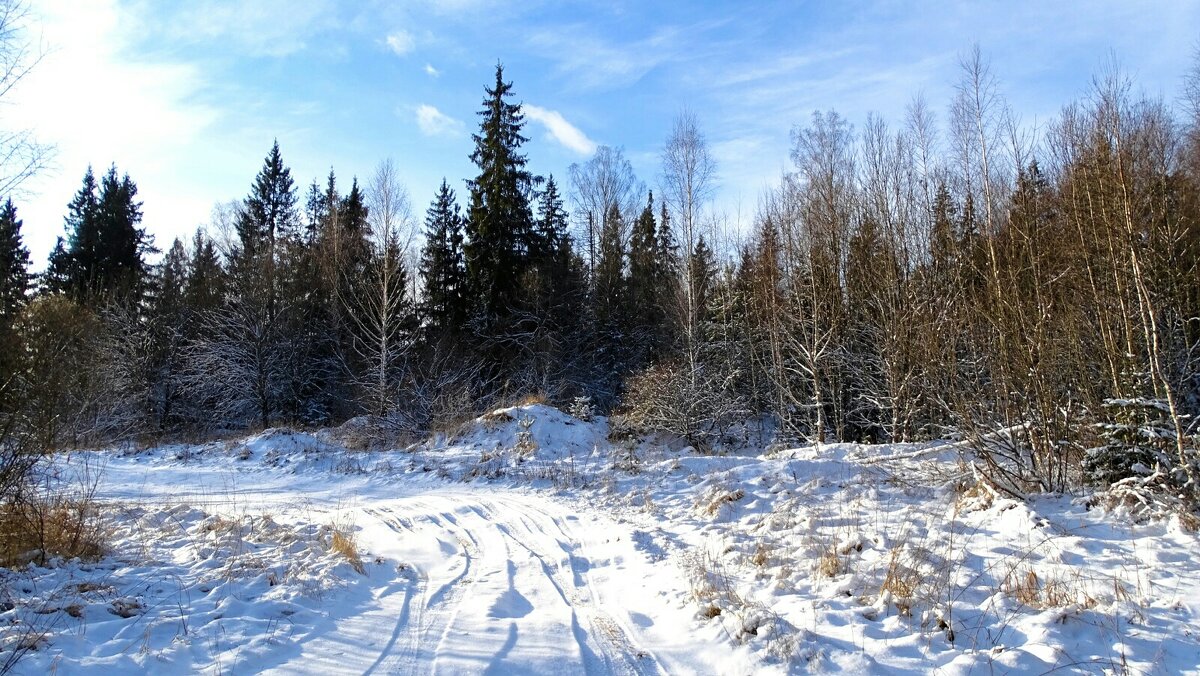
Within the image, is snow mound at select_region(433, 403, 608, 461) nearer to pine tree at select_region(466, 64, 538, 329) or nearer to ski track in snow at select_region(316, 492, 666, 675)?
ski track in snow at select_region(316, 492, 666, 675)

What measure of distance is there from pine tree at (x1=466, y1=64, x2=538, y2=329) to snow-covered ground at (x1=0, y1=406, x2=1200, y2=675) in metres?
21.0

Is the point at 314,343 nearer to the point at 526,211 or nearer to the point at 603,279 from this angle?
the point at 526,211

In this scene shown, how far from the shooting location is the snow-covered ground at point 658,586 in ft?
12.9

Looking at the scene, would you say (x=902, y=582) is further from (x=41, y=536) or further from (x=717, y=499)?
(x=41, y=536)

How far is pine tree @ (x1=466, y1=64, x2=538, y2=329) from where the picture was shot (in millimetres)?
29928

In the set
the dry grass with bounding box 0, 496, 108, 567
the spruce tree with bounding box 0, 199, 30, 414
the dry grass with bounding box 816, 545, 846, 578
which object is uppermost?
the spruce tree with bounding box 0, 199, 30, 414

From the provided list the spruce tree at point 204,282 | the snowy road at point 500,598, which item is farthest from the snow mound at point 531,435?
the spruce tree at point 204,282

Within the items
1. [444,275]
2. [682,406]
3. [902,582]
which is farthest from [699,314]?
[902,582]

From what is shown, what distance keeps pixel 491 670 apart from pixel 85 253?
135 feet

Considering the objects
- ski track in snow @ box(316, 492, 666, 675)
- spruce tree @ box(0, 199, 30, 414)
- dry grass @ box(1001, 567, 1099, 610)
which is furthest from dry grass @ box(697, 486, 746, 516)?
spruce tree @ box(0, 199, 30, 414)

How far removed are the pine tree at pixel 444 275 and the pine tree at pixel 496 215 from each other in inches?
54.0

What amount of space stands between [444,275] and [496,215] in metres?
4.71

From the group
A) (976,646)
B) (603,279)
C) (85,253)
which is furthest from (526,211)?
(976,646)

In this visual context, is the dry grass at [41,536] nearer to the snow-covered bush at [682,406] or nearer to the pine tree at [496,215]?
the snow-covered bush at [682,406]
